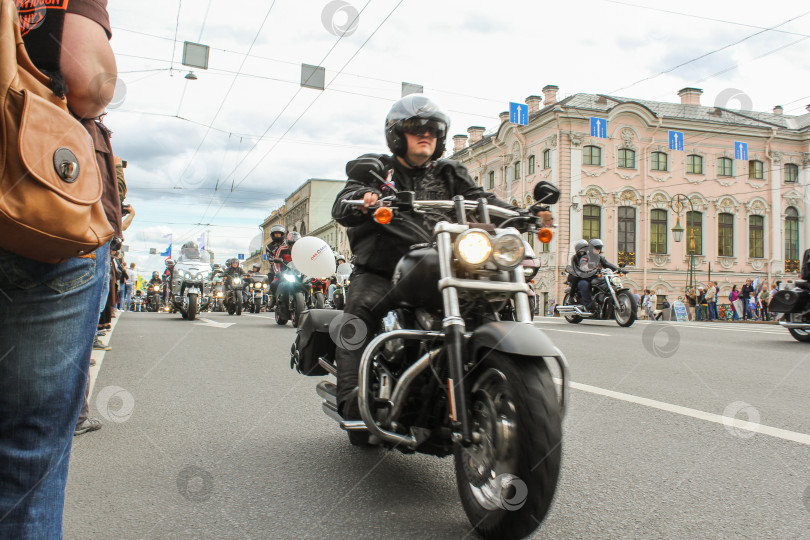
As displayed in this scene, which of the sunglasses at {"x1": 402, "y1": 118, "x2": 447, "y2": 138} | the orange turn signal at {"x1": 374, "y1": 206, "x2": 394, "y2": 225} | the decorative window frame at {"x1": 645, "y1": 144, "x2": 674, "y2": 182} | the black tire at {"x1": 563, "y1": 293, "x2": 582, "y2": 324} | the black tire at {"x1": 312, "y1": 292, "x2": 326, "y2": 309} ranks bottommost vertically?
the black tire at {"x1": 563, "y1": 293, "x2": 582, "y2": 324}

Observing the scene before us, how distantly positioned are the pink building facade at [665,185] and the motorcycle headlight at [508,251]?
111 ft

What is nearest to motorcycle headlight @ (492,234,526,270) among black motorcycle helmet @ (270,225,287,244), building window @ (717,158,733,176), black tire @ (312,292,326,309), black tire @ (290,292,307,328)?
black tire @ (290,292,307,328)

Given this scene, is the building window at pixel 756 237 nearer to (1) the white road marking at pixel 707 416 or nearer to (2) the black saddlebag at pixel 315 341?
(1) the white road marking at pixel 707 416

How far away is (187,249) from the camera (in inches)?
653

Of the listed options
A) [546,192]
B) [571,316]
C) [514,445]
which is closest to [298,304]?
[571,316]

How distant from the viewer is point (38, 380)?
1478 mm

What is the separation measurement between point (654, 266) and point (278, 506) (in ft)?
123

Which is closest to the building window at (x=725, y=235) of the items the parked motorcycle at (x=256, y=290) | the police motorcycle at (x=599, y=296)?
the parked motorcycle at (x=256, y=290)

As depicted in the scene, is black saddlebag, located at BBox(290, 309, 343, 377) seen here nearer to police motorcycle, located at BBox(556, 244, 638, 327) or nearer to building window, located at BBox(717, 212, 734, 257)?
police motorcycle, located at BBox(556, 244, 638, 327)

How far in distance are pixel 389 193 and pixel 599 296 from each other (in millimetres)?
11689

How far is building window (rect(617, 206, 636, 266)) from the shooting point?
37812 millimetres

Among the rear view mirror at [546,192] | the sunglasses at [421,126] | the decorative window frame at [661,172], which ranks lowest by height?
the rear view mirror at [546,192]

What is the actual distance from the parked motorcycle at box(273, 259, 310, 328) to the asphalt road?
→ 5592 millimetres

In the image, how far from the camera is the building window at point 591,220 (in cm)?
3703
